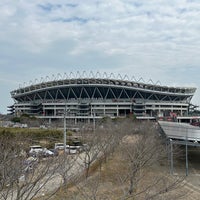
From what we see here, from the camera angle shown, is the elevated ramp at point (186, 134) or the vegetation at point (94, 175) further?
the elevated ramp at point (186, 134)

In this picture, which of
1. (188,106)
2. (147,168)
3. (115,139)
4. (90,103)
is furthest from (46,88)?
(147,168)

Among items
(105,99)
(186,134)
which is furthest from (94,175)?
(105,99)

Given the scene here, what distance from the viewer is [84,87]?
131125mm

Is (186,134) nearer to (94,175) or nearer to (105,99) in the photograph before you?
(94,175)

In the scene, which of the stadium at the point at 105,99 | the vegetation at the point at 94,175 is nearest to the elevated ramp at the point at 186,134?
the vegetation at the point at 94,175

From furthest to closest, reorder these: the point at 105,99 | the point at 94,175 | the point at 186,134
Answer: the point at 105,99
the point at 186,134
the point at 94,175

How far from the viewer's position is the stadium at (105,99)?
126 metres

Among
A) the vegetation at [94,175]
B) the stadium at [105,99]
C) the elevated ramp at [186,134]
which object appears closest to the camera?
the vegetation at [94,175]

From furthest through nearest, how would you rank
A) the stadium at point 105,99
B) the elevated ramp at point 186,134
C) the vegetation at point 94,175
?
the stadium at point 105,99, the elevated ramp at point 186,134, the vegetation at point 94,175

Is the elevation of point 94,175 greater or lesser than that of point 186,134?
lesser

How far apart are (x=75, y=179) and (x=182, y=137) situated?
1419 cm

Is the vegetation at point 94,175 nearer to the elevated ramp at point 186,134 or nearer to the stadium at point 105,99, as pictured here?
the elevated ramp at point 186,134

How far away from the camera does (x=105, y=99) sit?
12962cm

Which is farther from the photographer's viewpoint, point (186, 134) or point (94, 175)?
point (186, 134)
